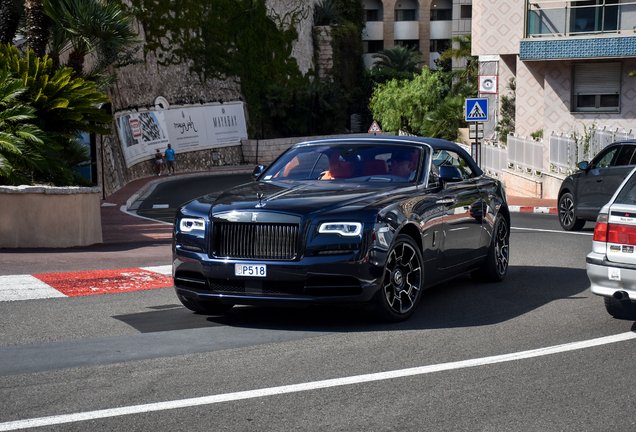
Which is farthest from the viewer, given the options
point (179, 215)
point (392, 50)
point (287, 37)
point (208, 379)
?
point (392, 50)

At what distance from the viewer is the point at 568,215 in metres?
16.9

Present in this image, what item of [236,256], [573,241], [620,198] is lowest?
[573,241]

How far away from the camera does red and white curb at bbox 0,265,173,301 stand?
9125mm

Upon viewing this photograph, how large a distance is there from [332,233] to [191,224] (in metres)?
1.30

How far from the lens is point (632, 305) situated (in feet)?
26.3

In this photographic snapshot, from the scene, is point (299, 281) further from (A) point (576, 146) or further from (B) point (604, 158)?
(A) point (576, 146)

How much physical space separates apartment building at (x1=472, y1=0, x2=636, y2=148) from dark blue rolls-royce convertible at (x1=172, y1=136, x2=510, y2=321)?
2090 cm

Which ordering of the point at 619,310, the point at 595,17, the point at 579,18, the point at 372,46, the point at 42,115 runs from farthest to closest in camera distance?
the point at 372,46, the point at 579,18, the point at 595,17, the point at 42,115, the point at 619,310

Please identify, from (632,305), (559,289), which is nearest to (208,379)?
(632,305)

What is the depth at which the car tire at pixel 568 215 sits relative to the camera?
16641 mm

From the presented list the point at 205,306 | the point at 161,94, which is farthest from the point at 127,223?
the point at 161,94

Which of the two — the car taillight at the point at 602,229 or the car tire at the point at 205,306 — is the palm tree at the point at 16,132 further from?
the car taillight at the point at 602,229

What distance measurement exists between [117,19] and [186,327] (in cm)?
1650

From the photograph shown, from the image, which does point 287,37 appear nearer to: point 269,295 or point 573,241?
point 573,241
